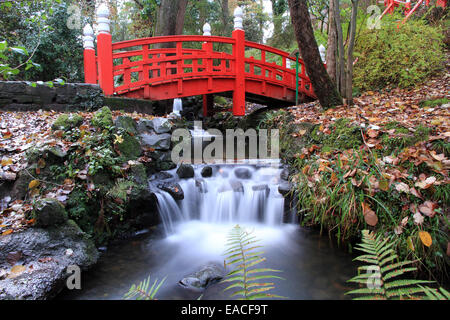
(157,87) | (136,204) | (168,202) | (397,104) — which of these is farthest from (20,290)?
(397,104)

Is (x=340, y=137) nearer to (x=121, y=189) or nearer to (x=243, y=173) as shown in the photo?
(x=243, y=173)

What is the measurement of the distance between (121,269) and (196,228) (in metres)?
1.30

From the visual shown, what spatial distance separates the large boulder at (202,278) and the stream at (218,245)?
54mm

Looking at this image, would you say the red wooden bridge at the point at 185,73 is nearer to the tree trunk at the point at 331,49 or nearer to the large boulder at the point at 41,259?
the tree trunk at the point at 331,49

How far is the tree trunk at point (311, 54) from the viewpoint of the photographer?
5.55 meters

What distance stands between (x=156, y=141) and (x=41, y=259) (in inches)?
107

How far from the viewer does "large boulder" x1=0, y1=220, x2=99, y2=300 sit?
216 cm

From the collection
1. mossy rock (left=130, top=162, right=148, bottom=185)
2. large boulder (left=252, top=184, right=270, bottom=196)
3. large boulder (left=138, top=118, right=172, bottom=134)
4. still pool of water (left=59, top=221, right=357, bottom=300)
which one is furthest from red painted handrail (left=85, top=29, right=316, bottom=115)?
still pool of water (left=59, top=221, right=357, bottom=300)

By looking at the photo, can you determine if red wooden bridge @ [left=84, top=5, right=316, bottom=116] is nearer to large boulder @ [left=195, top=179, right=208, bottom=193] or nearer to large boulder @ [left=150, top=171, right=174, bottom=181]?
large boulder @ [left=150, top=171, right=174, bottom=181]

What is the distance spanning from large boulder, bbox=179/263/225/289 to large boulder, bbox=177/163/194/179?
6.44 feet

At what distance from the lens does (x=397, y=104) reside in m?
5.20

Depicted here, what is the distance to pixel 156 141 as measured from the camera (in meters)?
4.87

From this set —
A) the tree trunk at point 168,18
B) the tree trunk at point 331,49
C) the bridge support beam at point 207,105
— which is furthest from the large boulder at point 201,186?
the tree trunk at point 168,18

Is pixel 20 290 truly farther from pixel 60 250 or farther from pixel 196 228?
pixel 196 228
